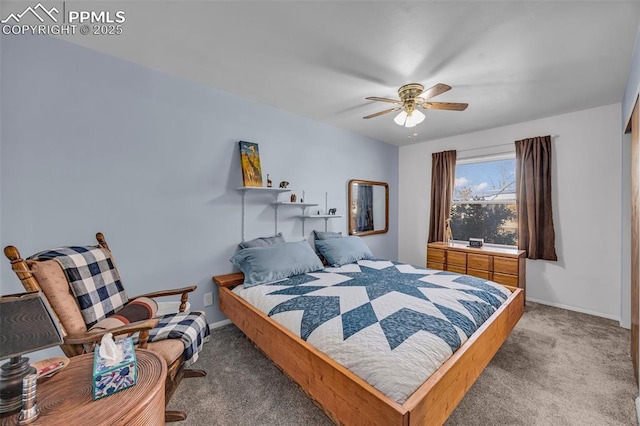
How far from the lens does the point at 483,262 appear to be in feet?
11.7

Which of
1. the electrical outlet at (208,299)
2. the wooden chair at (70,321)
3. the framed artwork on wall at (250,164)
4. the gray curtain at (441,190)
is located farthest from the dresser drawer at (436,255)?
the wooden chair at (70,321)

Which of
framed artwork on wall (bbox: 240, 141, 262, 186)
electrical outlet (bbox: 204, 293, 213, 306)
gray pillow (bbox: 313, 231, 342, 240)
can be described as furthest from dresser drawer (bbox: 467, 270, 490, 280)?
electrical outlet (bbox: 204, 293, 213, 306)

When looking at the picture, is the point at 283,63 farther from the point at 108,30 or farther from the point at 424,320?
the point at 424,320

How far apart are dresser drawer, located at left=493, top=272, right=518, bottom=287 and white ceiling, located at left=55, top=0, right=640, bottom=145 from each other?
6.88 ft

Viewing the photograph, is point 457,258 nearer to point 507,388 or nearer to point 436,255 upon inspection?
point 436,255

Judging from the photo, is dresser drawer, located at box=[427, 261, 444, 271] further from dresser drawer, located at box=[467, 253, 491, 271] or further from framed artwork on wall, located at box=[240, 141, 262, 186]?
framed artwork on wall, located at box=[240, 141, 262, 186]

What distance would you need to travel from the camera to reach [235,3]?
1577mm

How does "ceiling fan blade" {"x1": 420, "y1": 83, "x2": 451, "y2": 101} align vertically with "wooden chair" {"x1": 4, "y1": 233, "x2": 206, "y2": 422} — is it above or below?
above

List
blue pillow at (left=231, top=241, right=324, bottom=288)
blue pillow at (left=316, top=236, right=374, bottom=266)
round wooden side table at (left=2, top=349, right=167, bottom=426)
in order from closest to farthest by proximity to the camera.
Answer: round wooden side table at (left=2, top=349, right=167, bottom=426) → blue pillow at (left=231, top=241, right=324, bottom=288) → blue pillow at (left=316, top=236, right=374, bottom=266)

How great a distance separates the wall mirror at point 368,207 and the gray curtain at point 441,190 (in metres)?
0.78

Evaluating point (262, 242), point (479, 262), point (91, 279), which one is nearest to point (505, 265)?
point (479, 262)

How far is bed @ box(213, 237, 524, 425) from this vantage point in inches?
47.9

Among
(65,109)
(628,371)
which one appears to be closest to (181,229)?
(65,109)

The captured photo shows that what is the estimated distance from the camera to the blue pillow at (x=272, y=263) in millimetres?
2551
